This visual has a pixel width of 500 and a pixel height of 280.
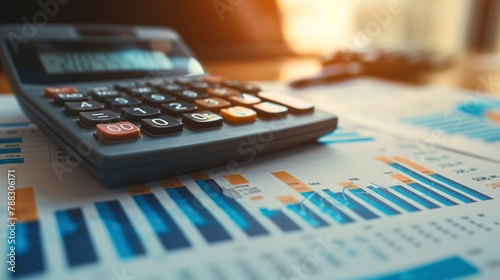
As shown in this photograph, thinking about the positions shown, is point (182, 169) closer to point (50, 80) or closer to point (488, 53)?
point (50, 80)

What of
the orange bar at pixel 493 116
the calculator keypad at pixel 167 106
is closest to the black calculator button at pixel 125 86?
the calculator keypad at pixel 167 106

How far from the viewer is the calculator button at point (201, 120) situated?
0.32 meters

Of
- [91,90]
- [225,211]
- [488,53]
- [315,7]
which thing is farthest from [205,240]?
[488,53]

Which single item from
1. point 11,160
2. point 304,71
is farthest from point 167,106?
point 304,71

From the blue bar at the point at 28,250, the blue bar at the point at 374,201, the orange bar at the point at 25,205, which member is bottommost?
the blue bar at the point at 374,201

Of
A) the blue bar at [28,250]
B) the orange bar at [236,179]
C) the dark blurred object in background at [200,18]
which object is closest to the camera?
the blue bar at [28,250]

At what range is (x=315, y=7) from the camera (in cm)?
95

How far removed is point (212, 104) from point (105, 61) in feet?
0.54

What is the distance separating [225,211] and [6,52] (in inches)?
11.8

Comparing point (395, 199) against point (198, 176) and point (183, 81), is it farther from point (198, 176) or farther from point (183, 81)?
point (183, 81)

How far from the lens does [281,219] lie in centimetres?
25

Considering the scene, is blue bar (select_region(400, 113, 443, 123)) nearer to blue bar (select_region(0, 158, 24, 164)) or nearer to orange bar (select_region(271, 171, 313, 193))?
orange bar (select_region(271, 171, 313, 193))

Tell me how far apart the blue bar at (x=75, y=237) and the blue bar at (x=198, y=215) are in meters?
0.05

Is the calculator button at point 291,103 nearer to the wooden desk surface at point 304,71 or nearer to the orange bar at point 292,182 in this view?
the orange bar at point 292,182
